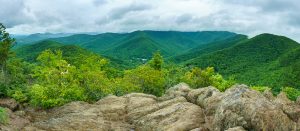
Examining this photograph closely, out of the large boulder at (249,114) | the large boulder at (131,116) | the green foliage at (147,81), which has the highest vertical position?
the large boulder at (249,114)

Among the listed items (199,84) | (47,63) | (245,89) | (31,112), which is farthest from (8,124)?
(199,84)

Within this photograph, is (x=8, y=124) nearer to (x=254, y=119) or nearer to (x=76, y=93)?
(x=76, y=93)

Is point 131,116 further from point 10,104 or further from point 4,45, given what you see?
point 4,45

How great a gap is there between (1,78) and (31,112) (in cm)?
3113

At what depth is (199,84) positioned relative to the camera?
286 feet

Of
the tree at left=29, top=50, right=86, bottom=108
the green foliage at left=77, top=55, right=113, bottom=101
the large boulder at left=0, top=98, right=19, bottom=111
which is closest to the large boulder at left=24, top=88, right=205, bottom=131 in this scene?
the tree at left=29, top=50, right=86, bottom=108

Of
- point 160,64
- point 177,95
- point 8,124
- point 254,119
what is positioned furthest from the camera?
point 160,64

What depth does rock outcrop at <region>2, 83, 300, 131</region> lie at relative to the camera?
2948cm

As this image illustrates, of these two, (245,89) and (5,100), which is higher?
(245,89)

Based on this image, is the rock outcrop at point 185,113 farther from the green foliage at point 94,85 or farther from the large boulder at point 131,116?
the green foliage at point 94,85

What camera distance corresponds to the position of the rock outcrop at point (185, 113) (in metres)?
29.5

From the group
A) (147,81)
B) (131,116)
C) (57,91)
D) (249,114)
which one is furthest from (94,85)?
(249,114)

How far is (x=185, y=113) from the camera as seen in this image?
36.8 meters

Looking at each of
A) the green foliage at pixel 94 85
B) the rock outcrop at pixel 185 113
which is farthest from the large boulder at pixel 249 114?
the green foliage at pixel 94 85
